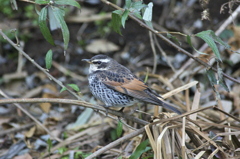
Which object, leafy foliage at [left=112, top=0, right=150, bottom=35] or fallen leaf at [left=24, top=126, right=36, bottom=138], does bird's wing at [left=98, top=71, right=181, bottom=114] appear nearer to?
leafy foliage at [left=112, top=0, right=150, bottom=35]

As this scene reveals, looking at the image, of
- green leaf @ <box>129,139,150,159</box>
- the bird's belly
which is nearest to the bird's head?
the bird's belly

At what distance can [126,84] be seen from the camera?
4121 millimetres

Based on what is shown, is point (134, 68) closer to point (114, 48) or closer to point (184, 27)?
point (114, 48)

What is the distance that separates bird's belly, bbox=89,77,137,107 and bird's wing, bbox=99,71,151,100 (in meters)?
0.07

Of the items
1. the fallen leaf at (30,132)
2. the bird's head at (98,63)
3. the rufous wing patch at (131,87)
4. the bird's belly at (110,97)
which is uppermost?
the bird's head at (98,63)

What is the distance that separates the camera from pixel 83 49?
718 centimetres

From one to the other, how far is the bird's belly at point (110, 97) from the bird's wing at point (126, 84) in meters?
0.07

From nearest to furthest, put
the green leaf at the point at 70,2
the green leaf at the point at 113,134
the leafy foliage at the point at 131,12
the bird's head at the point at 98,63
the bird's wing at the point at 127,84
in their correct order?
the green leaf at the point at 70,2
the leafy foliage at the point at 131,12
the bird's wing at the point at 127,84
the bird's head at the point at 98,63
the green leaf at the point at 113,134

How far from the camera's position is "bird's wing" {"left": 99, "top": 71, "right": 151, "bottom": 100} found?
3949 millimetres

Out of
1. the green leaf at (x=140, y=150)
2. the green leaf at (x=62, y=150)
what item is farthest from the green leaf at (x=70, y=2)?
the green leaf at (x=62, y=150)

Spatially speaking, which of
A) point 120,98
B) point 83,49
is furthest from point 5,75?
point 120,98

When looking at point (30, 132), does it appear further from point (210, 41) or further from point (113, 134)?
point (210, 41)

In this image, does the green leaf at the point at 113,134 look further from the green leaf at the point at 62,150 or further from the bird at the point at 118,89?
the bird at the point at 118,89

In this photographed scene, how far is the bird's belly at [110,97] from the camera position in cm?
400
